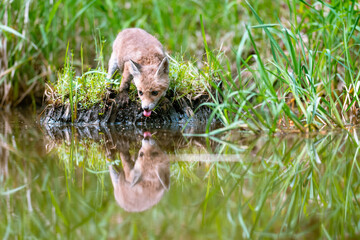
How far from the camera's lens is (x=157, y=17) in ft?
25.4

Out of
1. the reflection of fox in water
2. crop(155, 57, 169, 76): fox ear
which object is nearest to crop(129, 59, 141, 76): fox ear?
crop(155, 57, 169, 76): fox ear

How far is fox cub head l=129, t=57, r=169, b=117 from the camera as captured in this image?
4.68 m

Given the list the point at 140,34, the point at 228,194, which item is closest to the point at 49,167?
the point at 228,194

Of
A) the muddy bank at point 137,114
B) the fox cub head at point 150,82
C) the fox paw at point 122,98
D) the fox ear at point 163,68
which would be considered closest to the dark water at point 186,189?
the fox cub head at point 150,82

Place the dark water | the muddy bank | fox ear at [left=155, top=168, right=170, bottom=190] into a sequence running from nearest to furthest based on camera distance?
the dark water
fox ear at [left=155, top=168, right=170, bottom=190]
the muddy bank

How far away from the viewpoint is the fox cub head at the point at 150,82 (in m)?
4.68

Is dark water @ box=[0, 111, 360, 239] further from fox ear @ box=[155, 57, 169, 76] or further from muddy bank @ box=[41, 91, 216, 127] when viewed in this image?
muddy bank @ box=[41, 91, 216, 127]

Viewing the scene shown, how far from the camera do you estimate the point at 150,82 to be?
15.4ft

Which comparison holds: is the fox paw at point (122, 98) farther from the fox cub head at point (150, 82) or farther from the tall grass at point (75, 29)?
the tall grass at point (75, 29)

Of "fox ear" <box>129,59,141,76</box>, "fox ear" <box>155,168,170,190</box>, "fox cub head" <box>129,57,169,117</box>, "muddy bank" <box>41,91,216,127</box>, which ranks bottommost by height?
"muddy bank" <box>41,91,216,127</box>

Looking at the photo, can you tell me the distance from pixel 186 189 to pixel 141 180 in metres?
0.32

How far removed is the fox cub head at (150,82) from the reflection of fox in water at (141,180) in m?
1.48

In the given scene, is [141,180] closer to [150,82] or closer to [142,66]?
[150,82]

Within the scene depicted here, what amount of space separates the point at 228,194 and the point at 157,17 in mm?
6014
